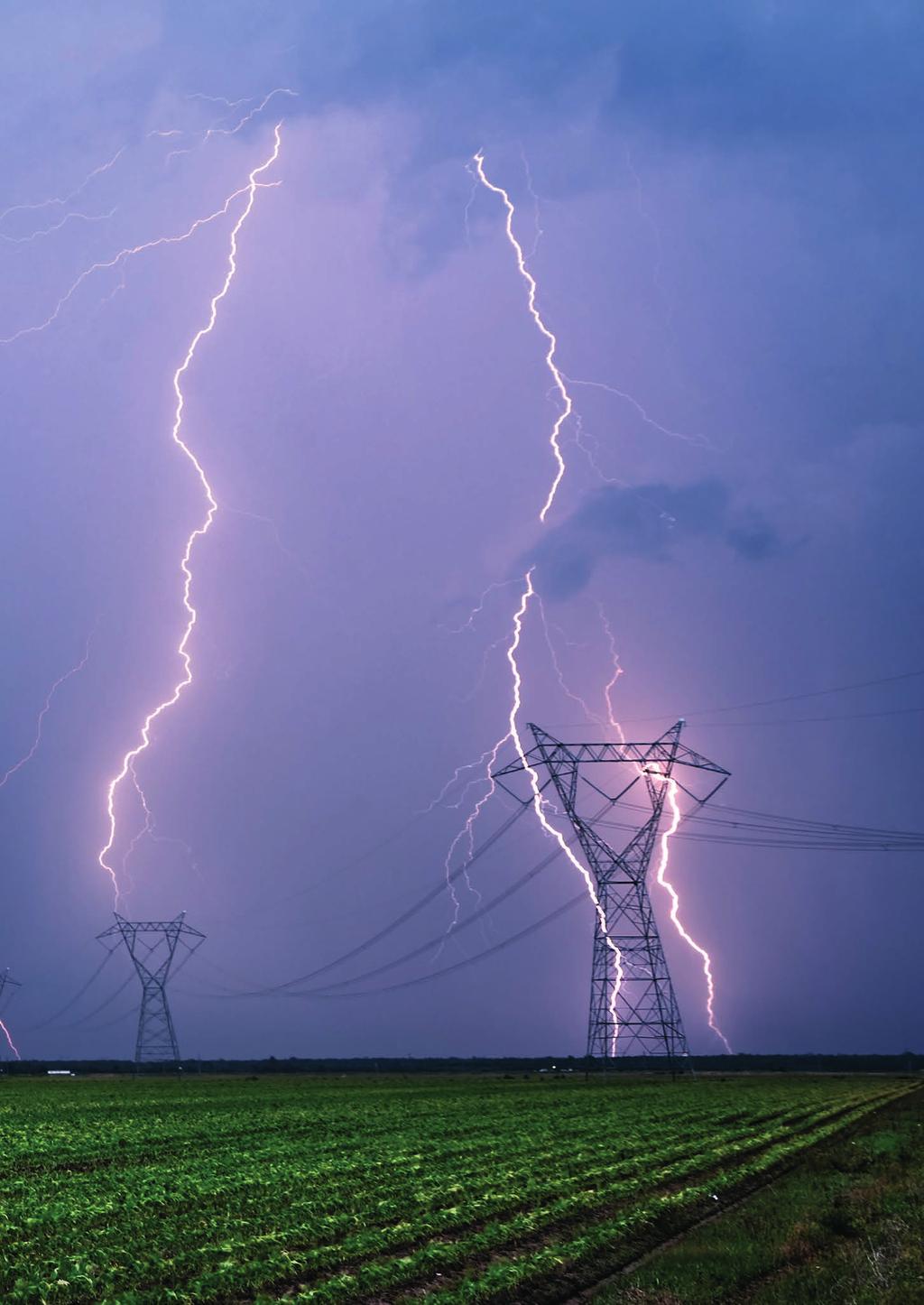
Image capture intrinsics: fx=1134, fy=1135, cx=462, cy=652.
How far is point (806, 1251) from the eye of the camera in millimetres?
14023

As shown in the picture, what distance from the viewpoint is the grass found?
465 inches

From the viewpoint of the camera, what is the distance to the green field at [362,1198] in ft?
41.8

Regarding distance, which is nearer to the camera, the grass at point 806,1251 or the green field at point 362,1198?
the grass at point 806,1251

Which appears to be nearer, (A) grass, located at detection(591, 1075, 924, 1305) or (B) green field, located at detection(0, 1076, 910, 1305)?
(A) grass, located at detection(591, 1075, 924, 1305)

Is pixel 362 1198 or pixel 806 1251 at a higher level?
pixel 806 1251

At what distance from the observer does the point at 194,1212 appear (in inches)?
675

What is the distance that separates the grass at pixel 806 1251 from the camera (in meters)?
11.8

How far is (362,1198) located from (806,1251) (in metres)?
7.48

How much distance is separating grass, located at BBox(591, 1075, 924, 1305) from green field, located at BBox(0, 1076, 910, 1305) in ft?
2.65

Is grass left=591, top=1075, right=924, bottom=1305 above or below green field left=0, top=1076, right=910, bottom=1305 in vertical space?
above

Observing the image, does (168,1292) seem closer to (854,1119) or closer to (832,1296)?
(832,1296)

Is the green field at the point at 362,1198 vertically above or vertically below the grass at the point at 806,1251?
below

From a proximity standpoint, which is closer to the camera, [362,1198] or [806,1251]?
[806,1251]

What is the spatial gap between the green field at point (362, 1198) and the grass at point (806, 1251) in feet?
2.65
